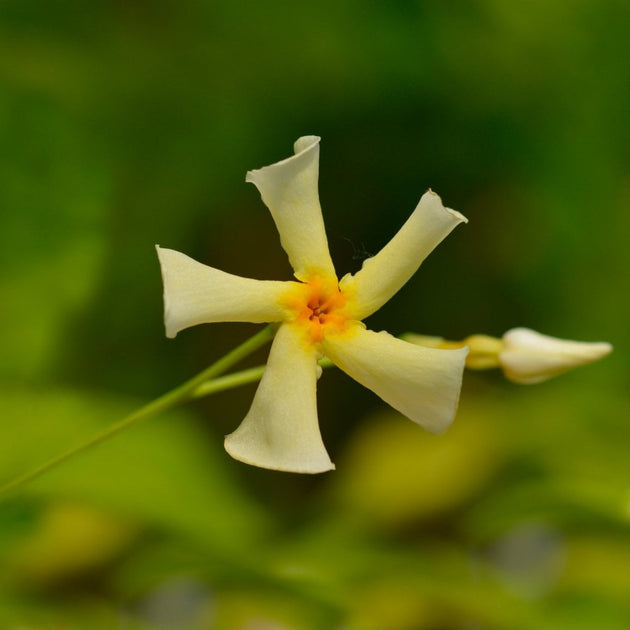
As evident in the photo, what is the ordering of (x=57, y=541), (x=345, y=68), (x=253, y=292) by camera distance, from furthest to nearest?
(x=345, y=68)
(x=57, y=541)
(x=253, y=292)

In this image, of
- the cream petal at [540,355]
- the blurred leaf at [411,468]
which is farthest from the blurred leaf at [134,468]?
the cream petal at [540,355]

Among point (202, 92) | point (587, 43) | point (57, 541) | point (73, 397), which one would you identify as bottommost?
point (57, 541)

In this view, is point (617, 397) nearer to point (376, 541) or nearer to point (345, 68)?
point (376, 541)

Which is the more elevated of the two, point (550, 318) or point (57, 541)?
point (550, 318)

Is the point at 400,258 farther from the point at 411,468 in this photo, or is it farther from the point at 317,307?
the point at 411,468

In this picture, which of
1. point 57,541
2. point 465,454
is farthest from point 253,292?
point 465,454

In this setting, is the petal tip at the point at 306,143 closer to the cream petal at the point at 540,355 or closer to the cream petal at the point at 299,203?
the cream petal at the point at 299,203

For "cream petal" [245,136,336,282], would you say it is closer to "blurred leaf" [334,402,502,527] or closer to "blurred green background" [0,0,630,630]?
"blurred green background" [0,0,630,630]
